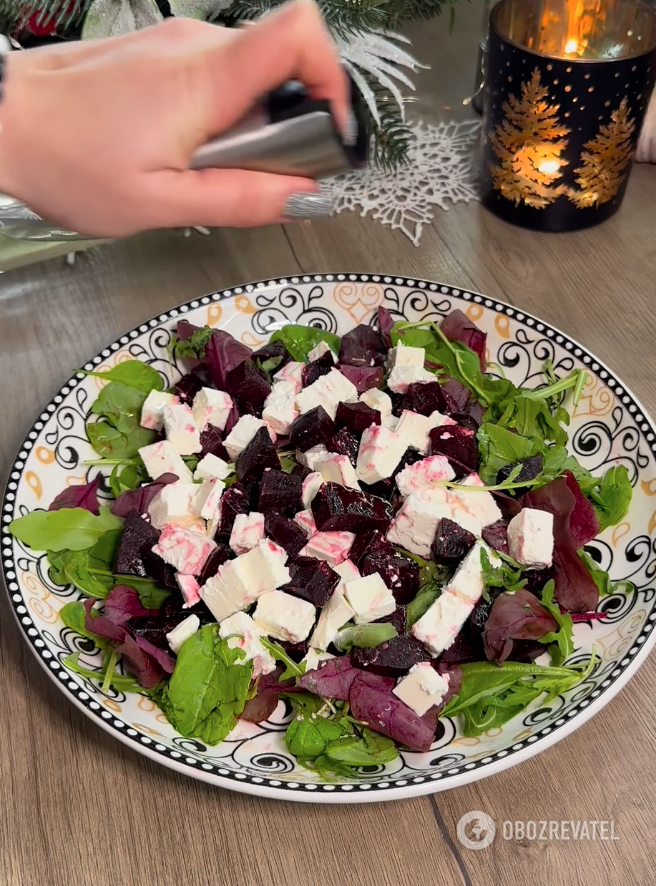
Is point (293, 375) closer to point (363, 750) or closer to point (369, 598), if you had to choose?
point (369, 598)

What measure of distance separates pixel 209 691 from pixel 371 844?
0.65ft

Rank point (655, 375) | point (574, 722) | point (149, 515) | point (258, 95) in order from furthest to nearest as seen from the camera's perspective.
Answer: point (655, 375) < point (149, 515) < point (574, 722) < point (258, 95)

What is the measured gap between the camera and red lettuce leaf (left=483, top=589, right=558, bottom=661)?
77 centimetres

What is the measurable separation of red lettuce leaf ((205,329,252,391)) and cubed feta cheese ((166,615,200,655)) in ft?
1.15

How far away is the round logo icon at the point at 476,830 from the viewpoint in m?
0.75

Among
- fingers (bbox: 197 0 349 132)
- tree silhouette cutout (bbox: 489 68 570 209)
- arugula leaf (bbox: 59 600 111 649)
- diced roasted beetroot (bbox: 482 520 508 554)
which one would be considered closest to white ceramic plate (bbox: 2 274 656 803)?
arugula leaf (bbox: 59 600 111 649)

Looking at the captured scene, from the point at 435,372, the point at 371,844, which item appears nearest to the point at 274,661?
the point at 371,844

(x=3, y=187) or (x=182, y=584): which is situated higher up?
(x=3, y=187)

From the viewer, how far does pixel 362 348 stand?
3.53 feet

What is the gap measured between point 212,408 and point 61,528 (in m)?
0.23

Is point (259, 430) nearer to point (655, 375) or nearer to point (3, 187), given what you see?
point (3, 187)

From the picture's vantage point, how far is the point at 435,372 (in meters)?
Answer: 1.05

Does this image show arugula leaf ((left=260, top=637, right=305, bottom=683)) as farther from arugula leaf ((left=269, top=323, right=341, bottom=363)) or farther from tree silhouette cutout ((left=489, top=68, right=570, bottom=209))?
tree silhouette cutout ((left=489, top=68, right=570, bottom=209))

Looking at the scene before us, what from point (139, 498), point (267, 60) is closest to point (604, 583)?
point (139, 498)
